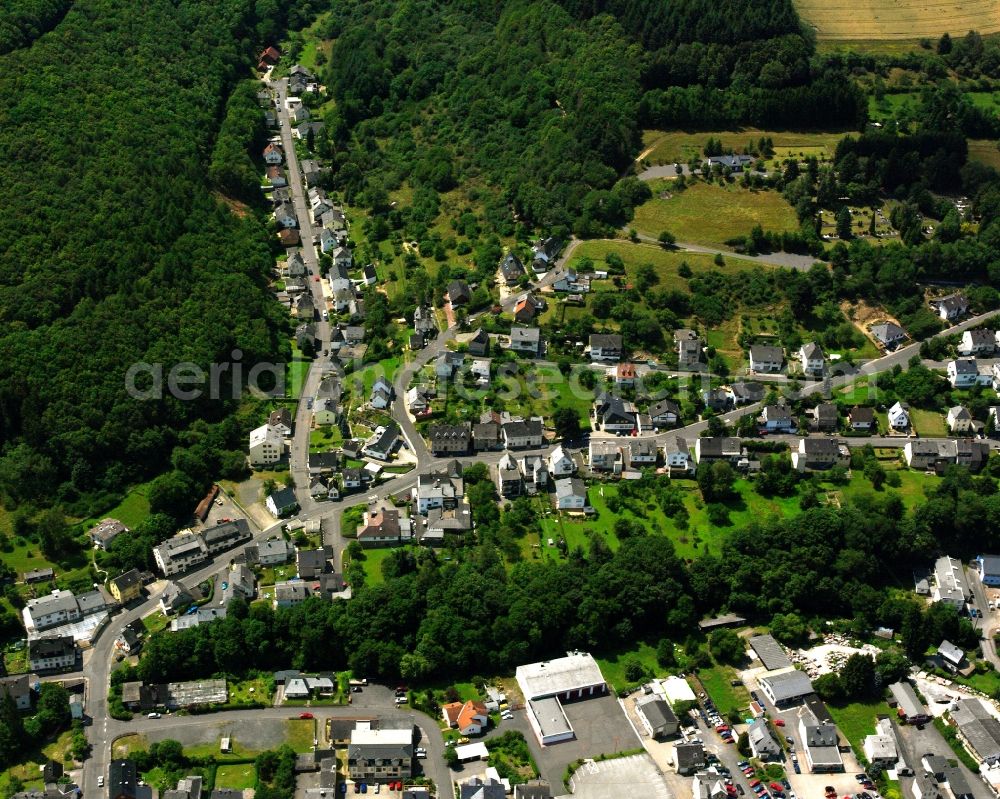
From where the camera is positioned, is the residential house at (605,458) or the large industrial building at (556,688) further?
the residential house at (605,458)

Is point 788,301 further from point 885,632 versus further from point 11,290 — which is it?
point 11,290

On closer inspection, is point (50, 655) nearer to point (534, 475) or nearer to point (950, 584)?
point (534, 475)

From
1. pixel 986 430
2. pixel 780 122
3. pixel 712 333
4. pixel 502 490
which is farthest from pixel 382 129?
pixel 986 430

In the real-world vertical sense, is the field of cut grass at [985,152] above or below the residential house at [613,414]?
above

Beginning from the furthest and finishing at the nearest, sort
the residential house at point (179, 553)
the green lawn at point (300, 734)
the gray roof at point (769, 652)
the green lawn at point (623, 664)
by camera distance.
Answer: the residential house at point (179, 553) → the gray roof at point (769, 652) → the green lawn at point (623, 664) → the green lawn at point (300, 734)

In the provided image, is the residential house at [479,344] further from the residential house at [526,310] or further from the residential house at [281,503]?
the residential house at [281,503]

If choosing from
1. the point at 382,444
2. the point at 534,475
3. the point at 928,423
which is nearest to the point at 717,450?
the point at 534,475

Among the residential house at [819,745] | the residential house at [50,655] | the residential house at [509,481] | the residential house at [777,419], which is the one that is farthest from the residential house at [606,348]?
the residential house at [50,655]

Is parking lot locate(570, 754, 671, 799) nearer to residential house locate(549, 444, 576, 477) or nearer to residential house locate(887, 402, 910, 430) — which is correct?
residential house locate(549, 444, 576, 477)
